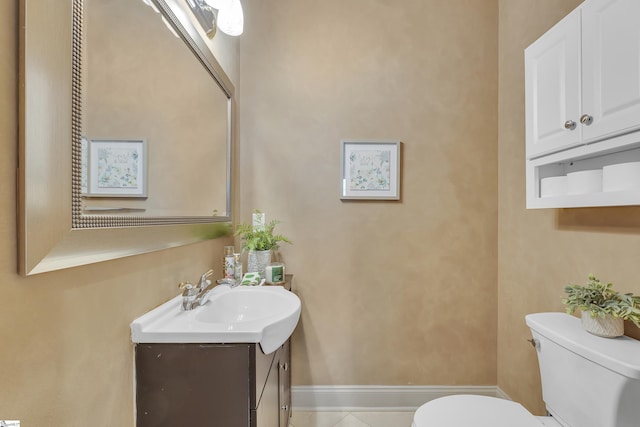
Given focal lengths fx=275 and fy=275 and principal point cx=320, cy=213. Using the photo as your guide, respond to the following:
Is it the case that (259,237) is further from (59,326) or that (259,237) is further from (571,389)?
(571,389)

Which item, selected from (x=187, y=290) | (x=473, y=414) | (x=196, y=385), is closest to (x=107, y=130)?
(x=187, y=290)

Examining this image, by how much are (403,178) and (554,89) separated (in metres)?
0.84

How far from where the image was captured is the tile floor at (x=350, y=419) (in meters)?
1.67

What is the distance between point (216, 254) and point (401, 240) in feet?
3.77

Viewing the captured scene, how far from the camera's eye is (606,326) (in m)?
0.98

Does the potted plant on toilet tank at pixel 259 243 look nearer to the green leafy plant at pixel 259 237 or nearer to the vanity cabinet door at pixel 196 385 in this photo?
the green leafy plant at pixel 259 237

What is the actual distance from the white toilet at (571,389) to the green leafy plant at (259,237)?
1.08 meters

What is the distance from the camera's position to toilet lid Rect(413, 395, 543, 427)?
100 cm

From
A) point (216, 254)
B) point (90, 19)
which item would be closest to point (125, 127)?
point (90, 19)

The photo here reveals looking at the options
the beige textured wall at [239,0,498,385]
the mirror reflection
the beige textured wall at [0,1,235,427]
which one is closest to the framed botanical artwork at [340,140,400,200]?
the beige textured wall at [239,0,498,385]

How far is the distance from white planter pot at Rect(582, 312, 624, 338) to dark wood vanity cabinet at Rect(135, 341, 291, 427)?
1207 mm

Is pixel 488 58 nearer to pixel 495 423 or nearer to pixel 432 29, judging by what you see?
pixel 432 29

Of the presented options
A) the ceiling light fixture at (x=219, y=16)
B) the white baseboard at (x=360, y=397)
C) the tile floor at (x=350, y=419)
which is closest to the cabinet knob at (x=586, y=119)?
the ceiling light fixture at (x=219, y=16)

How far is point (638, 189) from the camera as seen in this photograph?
34.7 inches
